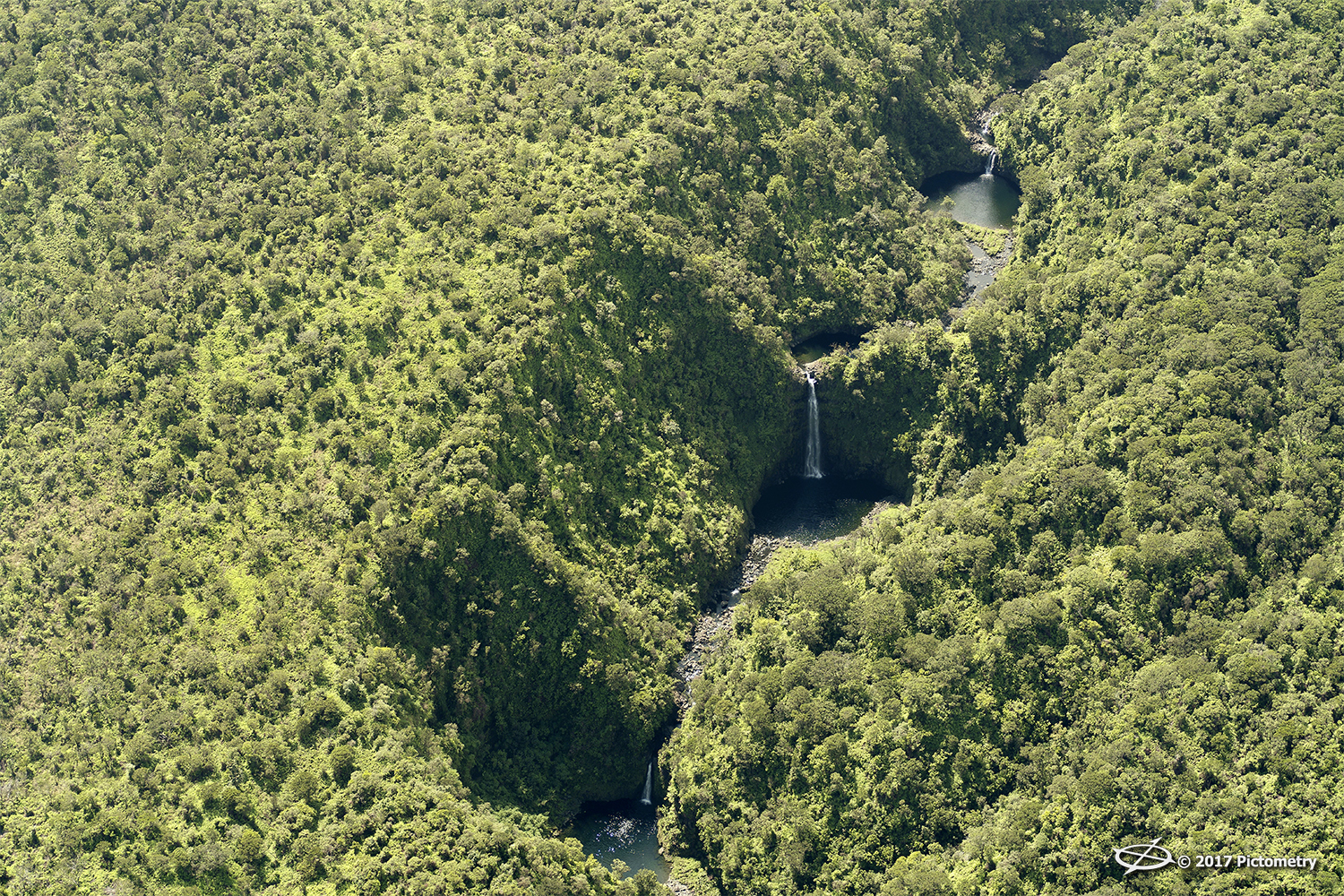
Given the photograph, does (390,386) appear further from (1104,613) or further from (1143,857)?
(1143,857)

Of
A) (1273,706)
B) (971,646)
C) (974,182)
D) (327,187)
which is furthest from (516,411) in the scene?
(974,182)

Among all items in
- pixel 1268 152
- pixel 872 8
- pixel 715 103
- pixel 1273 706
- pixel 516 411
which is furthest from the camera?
pixel 872 8

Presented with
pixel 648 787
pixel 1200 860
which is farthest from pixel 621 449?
pixel 1200 860

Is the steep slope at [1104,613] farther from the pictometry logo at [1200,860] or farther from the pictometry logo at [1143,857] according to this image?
the pictometry logo at [1143,857]

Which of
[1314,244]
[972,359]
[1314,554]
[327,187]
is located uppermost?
[1314,244]

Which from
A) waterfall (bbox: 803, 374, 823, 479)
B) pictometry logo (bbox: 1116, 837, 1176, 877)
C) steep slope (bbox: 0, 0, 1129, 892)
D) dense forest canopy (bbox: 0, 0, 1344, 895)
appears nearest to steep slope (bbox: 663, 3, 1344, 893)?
dense forest canopy (bbox: 0, 0, 1344, 895)

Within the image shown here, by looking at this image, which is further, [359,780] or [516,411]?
[516,411]

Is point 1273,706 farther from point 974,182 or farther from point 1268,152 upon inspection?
point 974,182
